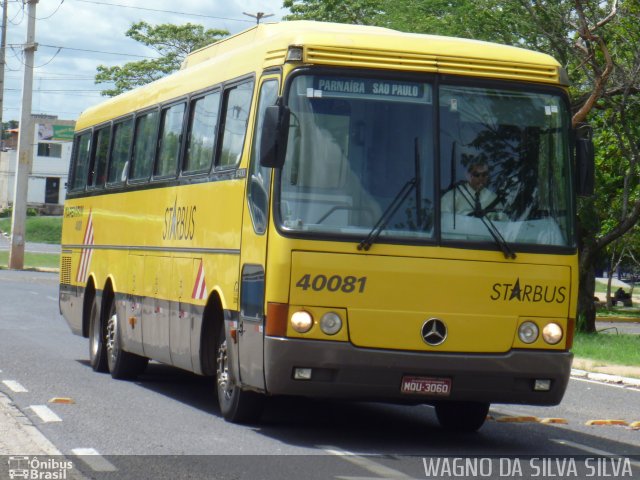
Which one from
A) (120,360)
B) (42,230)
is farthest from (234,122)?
(42,230)

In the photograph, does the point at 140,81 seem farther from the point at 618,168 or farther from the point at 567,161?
the point at 567,161

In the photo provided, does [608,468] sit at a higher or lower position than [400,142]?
lower

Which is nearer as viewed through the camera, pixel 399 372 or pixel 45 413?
pixel 399 372

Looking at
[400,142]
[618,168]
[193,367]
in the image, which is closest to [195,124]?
[193,367]

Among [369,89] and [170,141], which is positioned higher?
[369,89]

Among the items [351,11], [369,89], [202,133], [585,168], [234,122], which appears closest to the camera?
[369,89]

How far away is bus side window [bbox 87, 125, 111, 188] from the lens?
56.9ft

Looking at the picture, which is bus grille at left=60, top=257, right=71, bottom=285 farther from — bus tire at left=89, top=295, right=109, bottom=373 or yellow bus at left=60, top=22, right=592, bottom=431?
yellow bus at left=60, top=22, right=592, bottom=431

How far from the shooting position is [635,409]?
1469cm

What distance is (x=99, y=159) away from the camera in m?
17.8

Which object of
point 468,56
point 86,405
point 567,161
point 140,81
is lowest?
point 86,405

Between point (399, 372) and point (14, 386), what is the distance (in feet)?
17.4

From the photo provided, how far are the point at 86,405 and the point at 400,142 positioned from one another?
13.6 feet

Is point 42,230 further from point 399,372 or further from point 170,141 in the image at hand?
point 399,372
